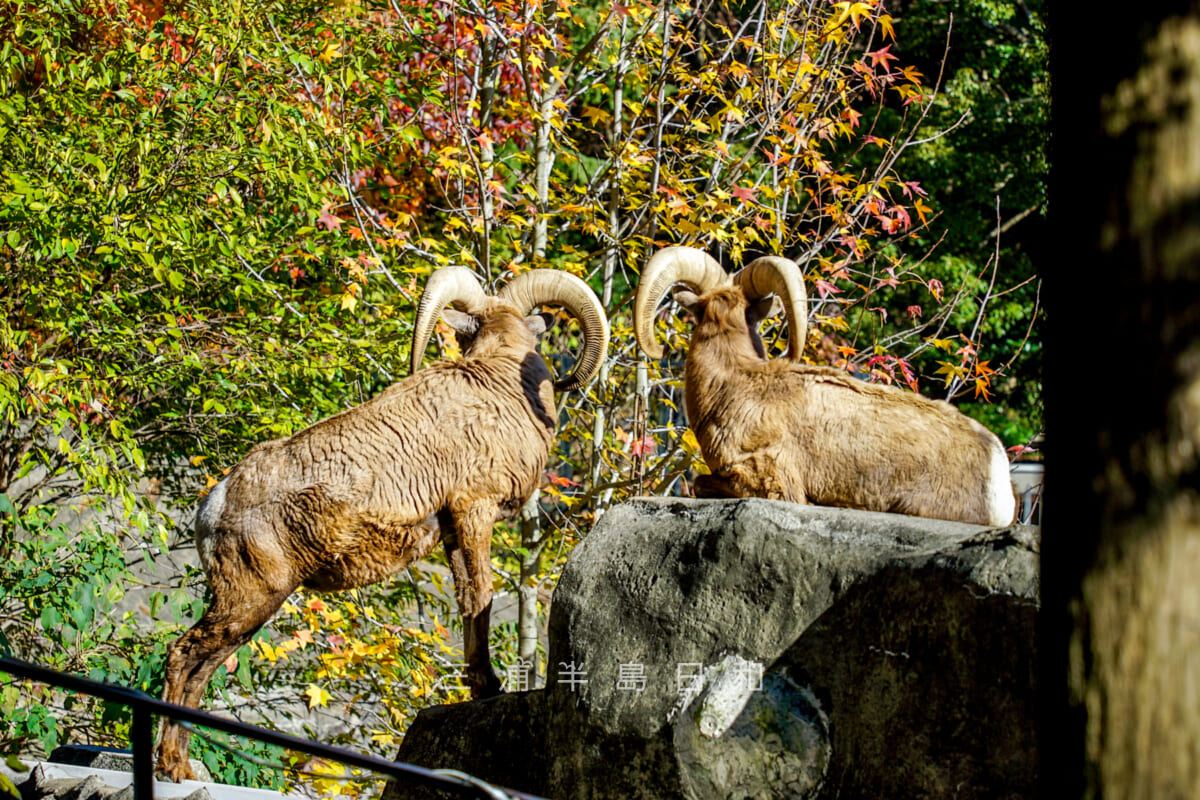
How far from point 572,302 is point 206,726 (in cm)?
364

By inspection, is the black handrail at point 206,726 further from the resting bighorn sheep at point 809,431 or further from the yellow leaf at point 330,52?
the yellow leaf at point 330,52

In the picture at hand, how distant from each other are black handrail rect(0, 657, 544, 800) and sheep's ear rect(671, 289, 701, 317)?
357cm

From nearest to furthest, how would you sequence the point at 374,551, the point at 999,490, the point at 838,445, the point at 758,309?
the point at 999,490 < the point at 838,445 < the point at 374,551 < the point at 758,309

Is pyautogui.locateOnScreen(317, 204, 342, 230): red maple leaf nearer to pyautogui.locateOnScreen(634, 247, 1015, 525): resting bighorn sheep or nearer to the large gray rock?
pyautogui.locateOnScreen(634, 247, 1015, 525): resting bighorn sheep

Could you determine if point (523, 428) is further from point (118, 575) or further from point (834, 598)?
point (118, 575)

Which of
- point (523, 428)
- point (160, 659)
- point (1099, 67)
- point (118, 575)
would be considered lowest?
point (160, 659)

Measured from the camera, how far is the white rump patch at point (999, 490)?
4.82 metres

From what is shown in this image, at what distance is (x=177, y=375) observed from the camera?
7270 mm

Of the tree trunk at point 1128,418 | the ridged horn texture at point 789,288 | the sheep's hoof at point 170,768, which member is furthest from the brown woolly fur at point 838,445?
the tree trunk at point 1128,418

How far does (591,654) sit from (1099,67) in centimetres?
323

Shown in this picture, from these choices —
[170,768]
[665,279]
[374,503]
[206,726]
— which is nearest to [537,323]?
[665,279]

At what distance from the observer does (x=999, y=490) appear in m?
4.83

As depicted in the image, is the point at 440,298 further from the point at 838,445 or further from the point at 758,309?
the point at 838,445

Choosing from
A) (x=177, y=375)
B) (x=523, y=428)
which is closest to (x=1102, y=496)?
(x=523, y=428)
